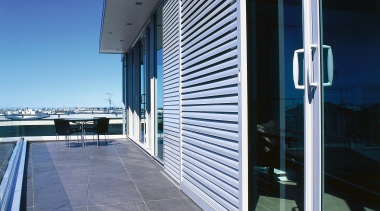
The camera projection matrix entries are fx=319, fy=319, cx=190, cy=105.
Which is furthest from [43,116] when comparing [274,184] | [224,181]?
[274,184]

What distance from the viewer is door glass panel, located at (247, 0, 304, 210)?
6.40 ft

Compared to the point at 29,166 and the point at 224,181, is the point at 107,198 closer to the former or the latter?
the point at 224,181

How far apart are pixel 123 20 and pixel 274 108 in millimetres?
5657

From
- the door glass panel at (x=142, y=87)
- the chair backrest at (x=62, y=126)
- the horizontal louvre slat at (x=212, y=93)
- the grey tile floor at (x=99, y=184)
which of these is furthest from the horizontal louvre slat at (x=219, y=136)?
the chair backrest at (x=62, y=126)

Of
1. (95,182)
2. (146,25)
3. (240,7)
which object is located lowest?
(95,182)

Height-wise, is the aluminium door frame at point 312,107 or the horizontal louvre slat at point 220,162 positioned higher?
the aluminium door frame at point 312,107

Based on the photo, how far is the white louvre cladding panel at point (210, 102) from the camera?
9.00 ft

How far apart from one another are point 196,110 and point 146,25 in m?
4.13

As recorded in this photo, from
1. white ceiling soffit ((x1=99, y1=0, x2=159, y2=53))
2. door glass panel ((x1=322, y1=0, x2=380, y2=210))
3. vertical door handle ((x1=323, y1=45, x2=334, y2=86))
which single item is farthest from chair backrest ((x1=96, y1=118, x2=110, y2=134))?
vertical door handle ((x1=323, y1=45, x2=334, y2=86))

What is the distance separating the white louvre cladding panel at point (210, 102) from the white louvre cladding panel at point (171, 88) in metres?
0.31

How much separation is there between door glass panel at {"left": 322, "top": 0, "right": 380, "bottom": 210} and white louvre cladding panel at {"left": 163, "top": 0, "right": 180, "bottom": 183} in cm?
261

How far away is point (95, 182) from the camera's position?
187 inches

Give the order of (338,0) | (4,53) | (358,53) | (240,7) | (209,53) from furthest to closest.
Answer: (4,53) < (209,53) < (240,7) < (358,53) < (338,0)

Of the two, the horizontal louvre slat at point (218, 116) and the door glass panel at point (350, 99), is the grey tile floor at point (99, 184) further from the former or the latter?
the door glass panel at point (350, 99)
